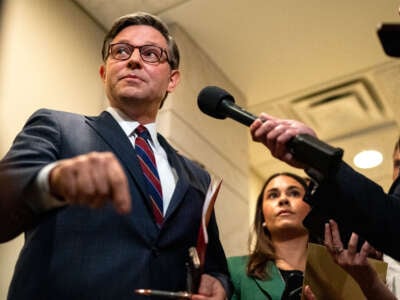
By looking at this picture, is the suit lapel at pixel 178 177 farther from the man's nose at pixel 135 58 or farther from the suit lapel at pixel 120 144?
the man's nose at pixel 135 58

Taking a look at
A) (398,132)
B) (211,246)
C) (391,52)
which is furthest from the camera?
(398,132)

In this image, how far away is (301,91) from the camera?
3203mm

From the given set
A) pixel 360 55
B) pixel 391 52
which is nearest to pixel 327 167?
pixel 391 52

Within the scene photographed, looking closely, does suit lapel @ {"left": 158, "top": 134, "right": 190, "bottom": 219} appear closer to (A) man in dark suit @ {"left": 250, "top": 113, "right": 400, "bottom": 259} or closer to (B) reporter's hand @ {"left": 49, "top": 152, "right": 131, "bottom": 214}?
(A) man in dark suit @ {"left": 250, "top": 113, "right": 400, "bottom": 259}

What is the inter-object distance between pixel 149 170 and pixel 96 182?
0.53 m

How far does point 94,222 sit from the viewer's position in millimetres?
1187

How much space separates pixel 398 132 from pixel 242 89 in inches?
41.7

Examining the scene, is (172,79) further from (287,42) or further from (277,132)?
(287,42)

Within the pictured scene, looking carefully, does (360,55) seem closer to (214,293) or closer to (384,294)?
(384,294)

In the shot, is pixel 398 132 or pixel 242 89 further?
pixel 398 132

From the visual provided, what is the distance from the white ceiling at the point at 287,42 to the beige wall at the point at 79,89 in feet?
0.30

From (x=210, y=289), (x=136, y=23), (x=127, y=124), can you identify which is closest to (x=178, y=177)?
(x=127, y=124)

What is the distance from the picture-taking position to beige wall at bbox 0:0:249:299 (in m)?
2.14

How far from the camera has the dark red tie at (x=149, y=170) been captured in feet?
4.18
